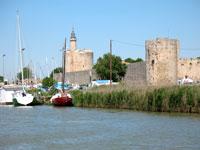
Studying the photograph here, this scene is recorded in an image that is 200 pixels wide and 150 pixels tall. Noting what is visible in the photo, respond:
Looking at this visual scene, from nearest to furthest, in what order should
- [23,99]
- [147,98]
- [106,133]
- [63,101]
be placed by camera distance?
[106,133] → [147,98] → [63,101] → [23,99]

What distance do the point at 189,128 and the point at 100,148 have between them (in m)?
5.33

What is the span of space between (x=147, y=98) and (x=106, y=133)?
10015 millimetres

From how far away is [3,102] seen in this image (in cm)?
4531

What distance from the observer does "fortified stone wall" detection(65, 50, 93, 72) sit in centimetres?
6994

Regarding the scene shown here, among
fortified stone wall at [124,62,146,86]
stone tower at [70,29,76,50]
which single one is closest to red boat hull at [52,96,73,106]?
fortified stone wall at [124,62,146,86]

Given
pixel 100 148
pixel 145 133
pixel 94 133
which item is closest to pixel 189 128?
pixel 145 133

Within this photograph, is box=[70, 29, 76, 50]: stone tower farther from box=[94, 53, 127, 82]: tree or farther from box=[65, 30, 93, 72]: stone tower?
box=[94, 53, 127, 82]: tree

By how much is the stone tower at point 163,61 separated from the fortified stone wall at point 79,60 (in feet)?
114

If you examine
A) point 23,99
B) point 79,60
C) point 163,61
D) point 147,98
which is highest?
point 79,60

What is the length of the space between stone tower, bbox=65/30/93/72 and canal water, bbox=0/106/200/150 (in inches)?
1723

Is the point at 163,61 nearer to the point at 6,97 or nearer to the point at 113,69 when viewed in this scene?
the point at 6,97

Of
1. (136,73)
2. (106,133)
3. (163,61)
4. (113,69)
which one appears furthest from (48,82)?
(106,133)

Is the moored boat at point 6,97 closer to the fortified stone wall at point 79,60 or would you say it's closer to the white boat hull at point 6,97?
the white boat hull at point 6,97

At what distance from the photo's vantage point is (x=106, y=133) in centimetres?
1917
